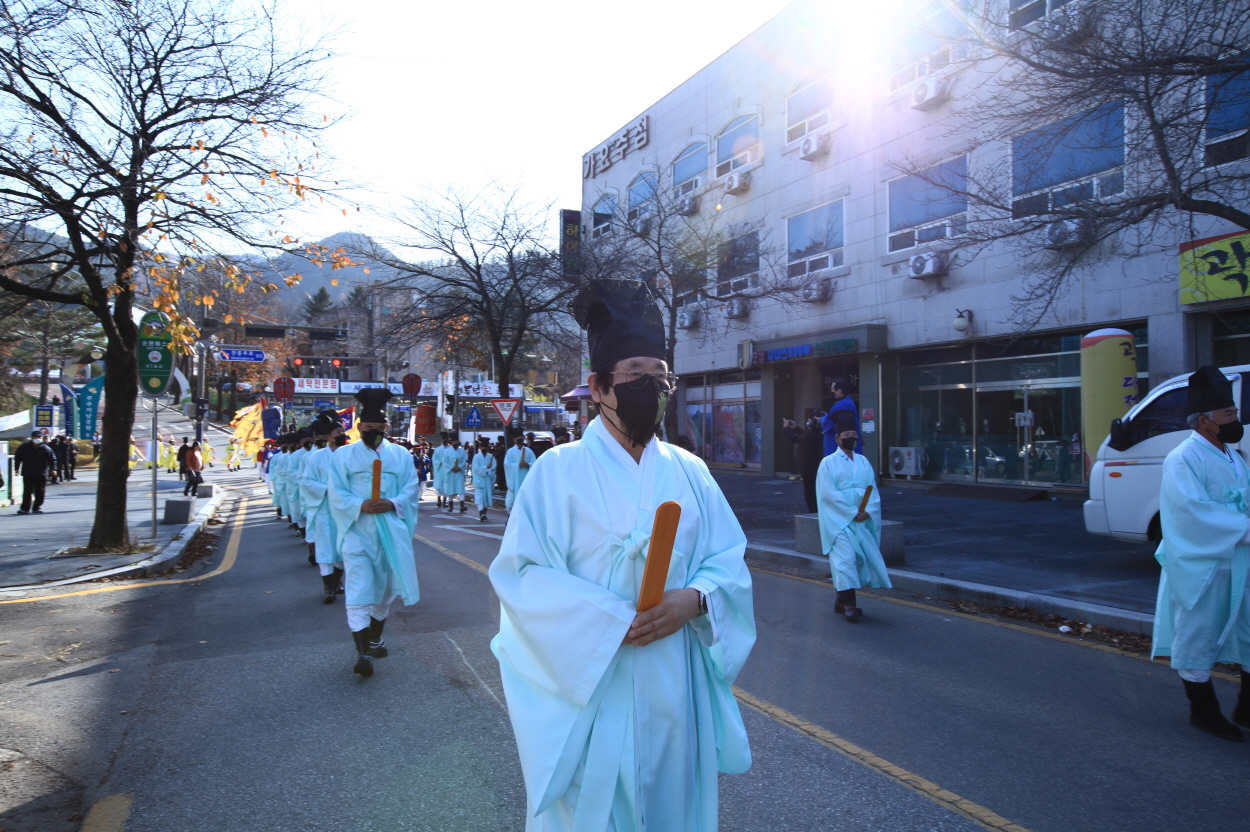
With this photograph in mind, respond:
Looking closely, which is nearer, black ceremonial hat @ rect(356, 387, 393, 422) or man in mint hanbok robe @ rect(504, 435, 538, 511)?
black ceremonial hat @ rect(356, 387, 393, 422)

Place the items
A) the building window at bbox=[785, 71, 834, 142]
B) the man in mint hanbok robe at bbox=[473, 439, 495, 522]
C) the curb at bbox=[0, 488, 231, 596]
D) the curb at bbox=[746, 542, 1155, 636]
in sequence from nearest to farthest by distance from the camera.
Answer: the curb at bbox=[746, 542, 1155, 636]
the curb at bbox=[0, 488, 231, 596]
the man in mint hanbok robe at bbox=[473, 439, 495, 522]
the building window at bbox=[785, 71, 834, 142]

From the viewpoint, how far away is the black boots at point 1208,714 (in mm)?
4238

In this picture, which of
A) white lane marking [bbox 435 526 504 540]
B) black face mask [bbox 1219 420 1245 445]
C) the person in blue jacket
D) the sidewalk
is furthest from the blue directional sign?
black face mask [bbox 1219 420 1245 445]

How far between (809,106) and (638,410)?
21351mm

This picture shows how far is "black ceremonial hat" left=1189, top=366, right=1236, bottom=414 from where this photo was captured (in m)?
4.45

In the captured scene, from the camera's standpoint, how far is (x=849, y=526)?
712cm

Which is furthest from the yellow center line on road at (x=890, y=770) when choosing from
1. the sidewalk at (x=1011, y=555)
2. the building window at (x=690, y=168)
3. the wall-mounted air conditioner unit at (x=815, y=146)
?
the building window at (x=690, y=168)

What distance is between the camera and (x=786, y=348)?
70.4 ft

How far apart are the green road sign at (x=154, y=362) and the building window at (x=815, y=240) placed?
15.3 meters

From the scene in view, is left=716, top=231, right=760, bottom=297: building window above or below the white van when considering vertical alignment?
above

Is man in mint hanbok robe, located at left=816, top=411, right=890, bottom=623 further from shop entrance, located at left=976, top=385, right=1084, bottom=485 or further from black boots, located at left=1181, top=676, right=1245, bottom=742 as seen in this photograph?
shop entrance, located at left=976, top=385, right=1084, bottom=485

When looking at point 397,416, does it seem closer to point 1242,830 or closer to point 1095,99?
point 1095,99

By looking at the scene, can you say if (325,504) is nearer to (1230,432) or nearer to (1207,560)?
(1207,560)

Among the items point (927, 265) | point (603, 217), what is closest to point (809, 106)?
point (927, 265)
